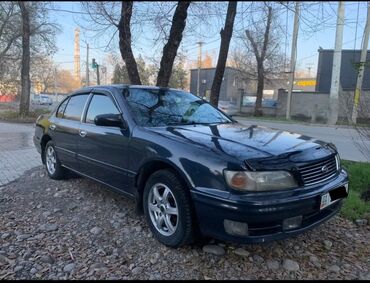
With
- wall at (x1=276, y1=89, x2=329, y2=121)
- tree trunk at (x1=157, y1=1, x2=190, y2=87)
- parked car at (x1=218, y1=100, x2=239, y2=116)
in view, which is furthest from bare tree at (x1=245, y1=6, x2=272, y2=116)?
tree trunk at (x1=157, y1=1, x2=190, y2=87)

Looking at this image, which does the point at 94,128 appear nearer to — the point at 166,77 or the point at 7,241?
the point at 7,241

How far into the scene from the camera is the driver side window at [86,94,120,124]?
4.20 m

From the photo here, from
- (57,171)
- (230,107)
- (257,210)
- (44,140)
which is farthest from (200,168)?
(230,107)

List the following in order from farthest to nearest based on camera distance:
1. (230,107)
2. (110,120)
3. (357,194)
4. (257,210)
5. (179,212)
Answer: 1. (230,107)
2. (357,194)
3. (110,120)
4. (179,212)
5. (257,210)

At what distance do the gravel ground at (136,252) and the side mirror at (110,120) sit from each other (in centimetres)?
115

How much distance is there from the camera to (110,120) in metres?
3.84

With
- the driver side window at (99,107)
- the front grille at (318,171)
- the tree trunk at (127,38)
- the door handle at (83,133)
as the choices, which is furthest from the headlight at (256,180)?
the tree trunk at (127,38)

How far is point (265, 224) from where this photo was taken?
9.00ft

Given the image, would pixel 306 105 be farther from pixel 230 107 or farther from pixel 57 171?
pixel 57 171

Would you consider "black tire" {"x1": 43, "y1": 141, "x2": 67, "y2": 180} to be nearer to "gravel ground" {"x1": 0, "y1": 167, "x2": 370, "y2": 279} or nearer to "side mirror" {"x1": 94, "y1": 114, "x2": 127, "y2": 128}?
"gravel ground" {"x1": 0, "y1": 167, "x2": 370, "y2": 279}

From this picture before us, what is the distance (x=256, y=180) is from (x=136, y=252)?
55.9 inches

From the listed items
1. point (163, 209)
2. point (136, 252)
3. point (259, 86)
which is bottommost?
point (136, 252)

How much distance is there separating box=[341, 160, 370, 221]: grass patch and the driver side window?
320 centimetres

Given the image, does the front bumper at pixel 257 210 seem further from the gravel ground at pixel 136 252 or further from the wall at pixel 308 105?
the wall at pixel 308 105
